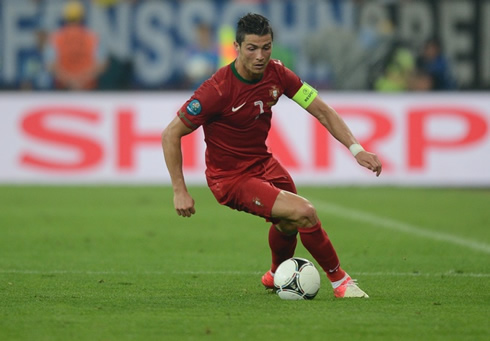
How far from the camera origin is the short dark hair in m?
7.12

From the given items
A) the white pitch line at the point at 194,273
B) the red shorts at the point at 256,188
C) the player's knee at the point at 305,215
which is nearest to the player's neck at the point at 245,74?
the red shorts at the point at 256,188

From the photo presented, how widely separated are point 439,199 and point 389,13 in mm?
6952

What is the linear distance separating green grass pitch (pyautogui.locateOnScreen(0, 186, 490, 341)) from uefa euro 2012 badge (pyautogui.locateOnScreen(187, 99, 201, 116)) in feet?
4.09

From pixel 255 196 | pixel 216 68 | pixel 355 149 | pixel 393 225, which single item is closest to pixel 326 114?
pixel 355 149

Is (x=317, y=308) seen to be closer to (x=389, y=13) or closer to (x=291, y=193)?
(x=291, y=193)

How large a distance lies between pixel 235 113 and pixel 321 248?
1.09m

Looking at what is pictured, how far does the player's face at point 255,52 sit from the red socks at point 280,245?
1214mm

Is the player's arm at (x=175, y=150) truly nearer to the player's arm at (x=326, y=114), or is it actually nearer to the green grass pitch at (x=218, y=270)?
the green grass pitch at (x=218, y=270)

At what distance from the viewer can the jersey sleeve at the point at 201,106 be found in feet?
23.5

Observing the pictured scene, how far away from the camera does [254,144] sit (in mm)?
7566

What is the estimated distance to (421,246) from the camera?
420 inches

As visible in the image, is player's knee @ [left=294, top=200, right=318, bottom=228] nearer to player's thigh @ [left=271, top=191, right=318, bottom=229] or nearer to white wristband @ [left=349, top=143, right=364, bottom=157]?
player's thigh @ [left=271, top=191, right=318, bottom=229]

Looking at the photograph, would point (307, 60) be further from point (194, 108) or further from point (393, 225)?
point (194, 108)

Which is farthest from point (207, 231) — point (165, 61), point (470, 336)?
point (165, 61)
